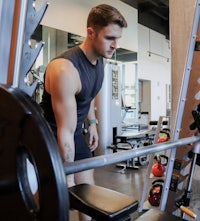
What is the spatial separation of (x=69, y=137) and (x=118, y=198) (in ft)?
1.87

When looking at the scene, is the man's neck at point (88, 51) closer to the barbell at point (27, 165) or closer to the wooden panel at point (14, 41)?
the wooden panel at point (14, 41)

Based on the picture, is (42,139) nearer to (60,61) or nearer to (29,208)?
(29,208)

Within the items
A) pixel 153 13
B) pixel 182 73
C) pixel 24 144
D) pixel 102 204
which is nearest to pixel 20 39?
Result: pixel 24 144

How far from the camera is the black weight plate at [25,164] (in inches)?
19.5

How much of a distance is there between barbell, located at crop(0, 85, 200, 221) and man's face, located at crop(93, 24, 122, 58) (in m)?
1.11

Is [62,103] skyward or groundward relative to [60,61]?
groundward

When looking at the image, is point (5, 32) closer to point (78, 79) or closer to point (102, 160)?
point (102, 160)

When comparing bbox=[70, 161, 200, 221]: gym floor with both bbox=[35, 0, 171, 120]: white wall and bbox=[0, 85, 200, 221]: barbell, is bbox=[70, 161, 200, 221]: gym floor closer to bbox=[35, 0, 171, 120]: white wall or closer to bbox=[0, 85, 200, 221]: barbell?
bbox=[0, 85, 200, 221]: barbell

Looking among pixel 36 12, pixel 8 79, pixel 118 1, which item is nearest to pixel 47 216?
pixel 8 79

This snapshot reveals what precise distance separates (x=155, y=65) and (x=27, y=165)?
1094 cm

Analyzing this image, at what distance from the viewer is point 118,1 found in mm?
7707

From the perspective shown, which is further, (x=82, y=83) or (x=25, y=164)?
(x=82, y=83)

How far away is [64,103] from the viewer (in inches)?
59.6

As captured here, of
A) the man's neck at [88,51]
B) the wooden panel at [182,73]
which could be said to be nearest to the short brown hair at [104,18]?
the man's neck at [88,51]
